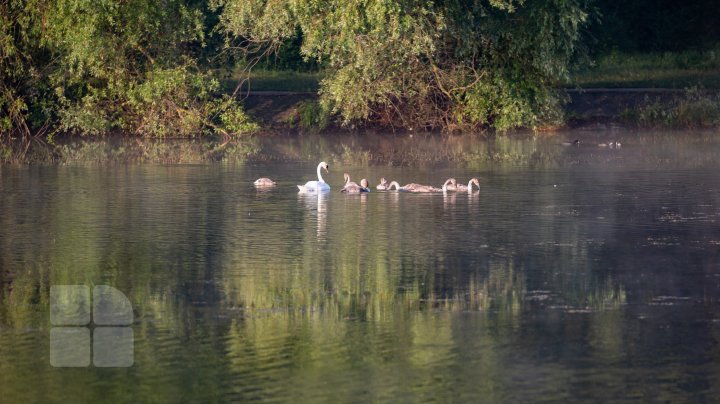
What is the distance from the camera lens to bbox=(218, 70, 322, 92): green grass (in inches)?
1568

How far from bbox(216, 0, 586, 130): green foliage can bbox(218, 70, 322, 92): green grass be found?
4867mm

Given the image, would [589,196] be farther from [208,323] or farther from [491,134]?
[491,134]

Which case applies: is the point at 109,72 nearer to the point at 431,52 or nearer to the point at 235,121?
the point at 235,121

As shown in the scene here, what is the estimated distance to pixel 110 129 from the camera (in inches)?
1369

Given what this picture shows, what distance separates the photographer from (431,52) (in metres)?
32.1

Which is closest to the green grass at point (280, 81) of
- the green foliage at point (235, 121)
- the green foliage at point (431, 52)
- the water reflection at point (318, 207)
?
the green foliage at point (235, 121)

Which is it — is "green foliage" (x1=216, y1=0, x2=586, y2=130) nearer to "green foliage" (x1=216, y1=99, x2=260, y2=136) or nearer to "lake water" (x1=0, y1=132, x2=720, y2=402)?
"green foliage" (x1=216, y1=99, x2=260, y2=136)

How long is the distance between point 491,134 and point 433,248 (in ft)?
64.9

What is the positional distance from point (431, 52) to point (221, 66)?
6219 millimetres

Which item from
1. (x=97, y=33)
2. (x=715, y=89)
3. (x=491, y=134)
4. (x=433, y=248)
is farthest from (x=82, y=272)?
(x=715, y=89)

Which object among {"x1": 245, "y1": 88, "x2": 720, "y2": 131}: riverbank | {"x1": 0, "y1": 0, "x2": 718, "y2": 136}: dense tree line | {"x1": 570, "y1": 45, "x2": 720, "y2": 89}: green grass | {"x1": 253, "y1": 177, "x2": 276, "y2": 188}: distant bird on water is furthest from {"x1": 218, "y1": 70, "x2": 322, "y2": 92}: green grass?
{"x1": 253, "y1": 177, "x2": 276, "y2": 188}: distant bird on water

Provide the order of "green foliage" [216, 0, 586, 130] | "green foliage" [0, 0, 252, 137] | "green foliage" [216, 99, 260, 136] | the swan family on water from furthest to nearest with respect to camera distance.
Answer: "green foliage" [216, 99, 260, 136] < "green foliage" [0, 0, 252, 137] < "green foliage" [216, 0, 586, 130] < the swan family on water

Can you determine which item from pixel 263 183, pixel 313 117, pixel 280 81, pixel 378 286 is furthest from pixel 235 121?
pixel 378 286

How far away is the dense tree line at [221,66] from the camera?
104ft
